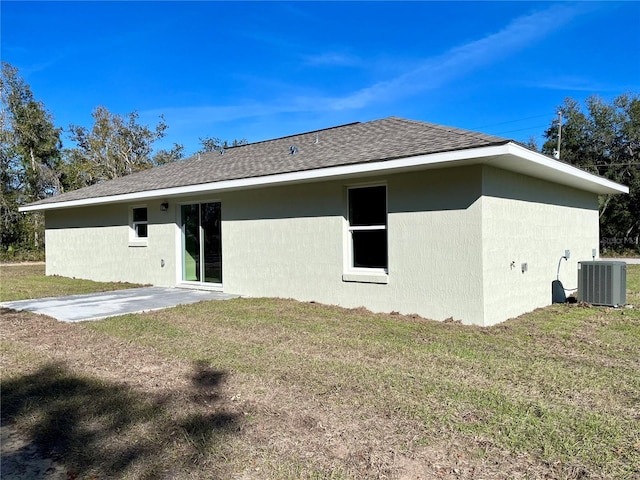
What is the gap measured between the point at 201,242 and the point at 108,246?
4468 millimetres

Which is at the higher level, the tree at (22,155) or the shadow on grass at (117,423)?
the tree at (22,155)

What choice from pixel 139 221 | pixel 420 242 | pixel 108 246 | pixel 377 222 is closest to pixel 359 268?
pixel 377 222

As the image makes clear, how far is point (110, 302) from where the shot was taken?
941 cm

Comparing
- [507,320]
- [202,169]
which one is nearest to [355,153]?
[507,320]

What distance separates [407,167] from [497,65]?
15.4m

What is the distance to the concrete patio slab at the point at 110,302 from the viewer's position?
808cm

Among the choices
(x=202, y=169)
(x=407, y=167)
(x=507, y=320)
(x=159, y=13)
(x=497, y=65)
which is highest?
(x=497, y=65)

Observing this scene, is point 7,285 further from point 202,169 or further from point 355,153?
point 355,153

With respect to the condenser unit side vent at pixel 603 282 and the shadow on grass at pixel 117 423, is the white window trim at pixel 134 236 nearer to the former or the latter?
the shadow on grass at pixel 117 423

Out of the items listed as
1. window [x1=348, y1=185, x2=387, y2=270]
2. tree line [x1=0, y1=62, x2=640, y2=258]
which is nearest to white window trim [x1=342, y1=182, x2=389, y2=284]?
window [x1=348, y1=185, x2=387, y2=270]

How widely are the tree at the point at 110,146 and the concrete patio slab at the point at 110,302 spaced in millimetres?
27866

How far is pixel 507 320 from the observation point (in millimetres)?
7566

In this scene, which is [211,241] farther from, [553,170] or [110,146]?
[110,146]

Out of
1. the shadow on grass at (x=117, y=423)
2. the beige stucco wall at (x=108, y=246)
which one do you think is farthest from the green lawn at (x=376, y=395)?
the beige stucco wall at (x=108, y=246)
